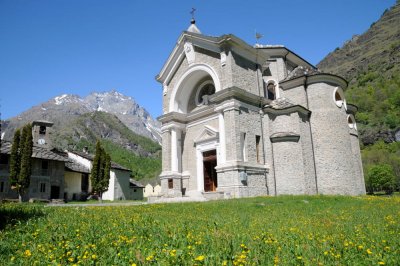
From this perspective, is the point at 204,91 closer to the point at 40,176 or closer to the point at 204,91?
the point at 204,91

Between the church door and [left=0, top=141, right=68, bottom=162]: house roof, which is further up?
[left=0, top=141, right=68, bottom=162]: house roof

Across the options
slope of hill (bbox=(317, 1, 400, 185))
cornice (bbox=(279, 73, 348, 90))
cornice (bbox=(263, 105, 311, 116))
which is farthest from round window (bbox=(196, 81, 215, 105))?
slope of hill (bbox=(317, 1, 400, 185))

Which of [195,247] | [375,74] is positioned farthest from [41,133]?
[375,74]

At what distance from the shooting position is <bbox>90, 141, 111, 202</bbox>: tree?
112 feet

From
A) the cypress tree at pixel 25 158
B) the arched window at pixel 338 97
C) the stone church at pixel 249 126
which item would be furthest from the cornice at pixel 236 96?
the cypress tree at pixel 25 158

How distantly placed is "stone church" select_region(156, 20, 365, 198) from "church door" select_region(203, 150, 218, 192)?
7 cm

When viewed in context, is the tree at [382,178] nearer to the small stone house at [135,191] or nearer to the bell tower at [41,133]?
the small stone house at [135,191]

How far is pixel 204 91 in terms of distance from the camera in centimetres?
2372

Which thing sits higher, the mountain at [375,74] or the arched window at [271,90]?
the mountain at [375,74]

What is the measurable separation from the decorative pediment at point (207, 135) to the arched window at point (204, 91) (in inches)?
97.4

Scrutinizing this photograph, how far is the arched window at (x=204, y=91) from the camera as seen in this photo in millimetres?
23000

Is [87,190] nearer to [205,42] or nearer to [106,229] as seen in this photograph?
[205,42]

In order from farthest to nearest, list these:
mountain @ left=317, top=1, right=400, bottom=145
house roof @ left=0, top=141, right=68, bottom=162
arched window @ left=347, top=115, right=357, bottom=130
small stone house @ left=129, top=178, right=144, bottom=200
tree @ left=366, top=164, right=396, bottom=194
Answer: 1. mountain @ left=317, top=1, right=400, bottom=145
2. tree @ left=366, top=164, right=396, bottom=194
3. small stone house @ left=129, top=178, right=144, bottom=200
4. house roof @ left=0, top=141, right=68, bottom=162
5. arched window @ left=347, top=115, right=357, bottom=130

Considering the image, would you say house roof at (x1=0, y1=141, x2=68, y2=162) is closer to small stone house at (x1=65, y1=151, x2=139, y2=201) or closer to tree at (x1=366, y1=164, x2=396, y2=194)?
small stone house at (x1=65, y1=151, x2=139, y2=201)
